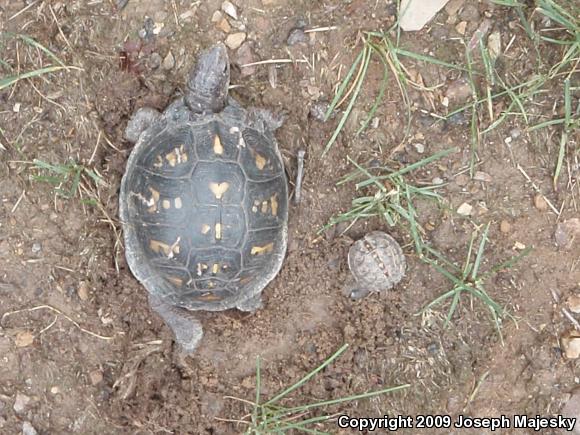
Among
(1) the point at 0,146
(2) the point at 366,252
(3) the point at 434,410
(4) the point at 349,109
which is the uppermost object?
(4) the point at 349,109

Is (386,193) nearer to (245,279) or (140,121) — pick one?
(245,279)

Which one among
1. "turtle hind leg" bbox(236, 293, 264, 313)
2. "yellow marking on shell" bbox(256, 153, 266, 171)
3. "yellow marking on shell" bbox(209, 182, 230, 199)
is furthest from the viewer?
"turtle hind leg" bbox(236, 293, 264, 313)

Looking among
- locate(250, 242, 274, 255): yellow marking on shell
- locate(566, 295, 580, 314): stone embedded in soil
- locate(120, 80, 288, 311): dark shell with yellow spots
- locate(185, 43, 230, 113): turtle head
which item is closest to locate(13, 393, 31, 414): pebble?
locate(120, 80, 288, 311): dark shell with yellow spots

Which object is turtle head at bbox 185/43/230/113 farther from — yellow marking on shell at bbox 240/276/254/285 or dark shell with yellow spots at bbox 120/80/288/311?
yellow marking on shell at bbox 240/276/254/285

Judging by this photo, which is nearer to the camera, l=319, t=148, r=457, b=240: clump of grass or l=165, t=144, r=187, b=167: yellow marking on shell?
l=165, t=144, r=187, b=167: yellow marking on shell

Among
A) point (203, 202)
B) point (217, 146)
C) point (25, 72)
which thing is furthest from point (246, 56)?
point (25, 72)

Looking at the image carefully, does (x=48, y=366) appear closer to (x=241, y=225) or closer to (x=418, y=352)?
(x=241, y=225)

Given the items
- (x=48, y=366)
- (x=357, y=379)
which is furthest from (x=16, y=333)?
(x=357, y=379)
